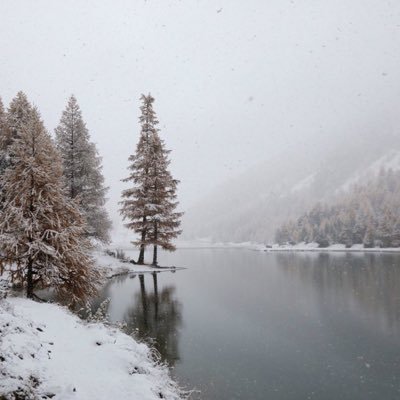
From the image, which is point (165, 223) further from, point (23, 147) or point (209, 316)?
point (23, 147)

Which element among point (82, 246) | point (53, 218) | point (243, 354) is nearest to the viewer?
point (243, 354)

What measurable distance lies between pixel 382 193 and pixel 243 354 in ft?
466

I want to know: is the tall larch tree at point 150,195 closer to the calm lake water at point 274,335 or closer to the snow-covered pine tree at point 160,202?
the snow-covered pine tree at point 160,202

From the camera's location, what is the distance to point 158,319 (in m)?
15.2

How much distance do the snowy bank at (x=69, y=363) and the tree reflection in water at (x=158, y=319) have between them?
2268 millimetres

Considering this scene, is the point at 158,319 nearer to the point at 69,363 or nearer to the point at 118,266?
the point at 69,363

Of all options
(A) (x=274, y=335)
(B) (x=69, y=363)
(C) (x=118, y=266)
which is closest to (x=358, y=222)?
(C) (x=118, y=266)

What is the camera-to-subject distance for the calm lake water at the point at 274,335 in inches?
352

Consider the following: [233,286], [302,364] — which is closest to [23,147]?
[302,364]

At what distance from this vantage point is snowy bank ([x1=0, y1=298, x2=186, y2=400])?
5805 millimetres

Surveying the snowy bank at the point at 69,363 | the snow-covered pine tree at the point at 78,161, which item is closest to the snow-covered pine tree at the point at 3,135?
the snow-covered pine tree at the point at 78,161

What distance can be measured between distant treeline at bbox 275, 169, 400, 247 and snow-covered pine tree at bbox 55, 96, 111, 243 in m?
78.5

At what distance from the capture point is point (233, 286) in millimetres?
24047

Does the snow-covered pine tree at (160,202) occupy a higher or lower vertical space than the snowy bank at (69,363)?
higher
